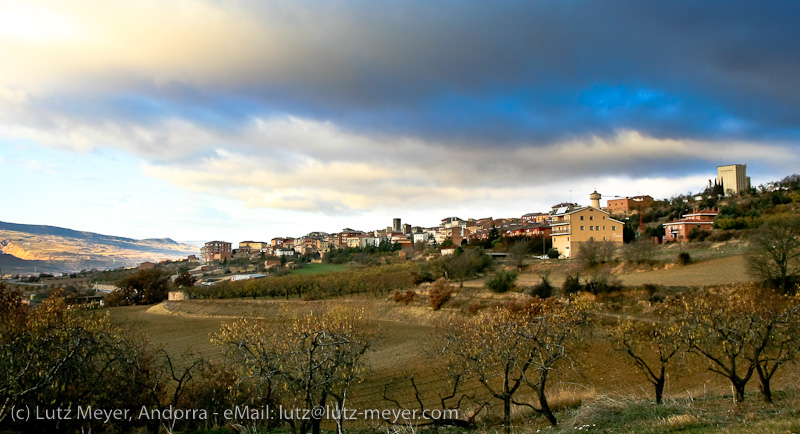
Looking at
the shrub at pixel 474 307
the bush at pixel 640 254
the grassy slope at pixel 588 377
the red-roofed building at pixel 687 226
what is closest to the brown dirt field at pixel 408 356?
the grassy slope at pixel 588 377

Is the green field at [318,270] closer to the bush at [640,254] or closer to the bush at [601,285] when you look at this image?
the bush at [640,254]

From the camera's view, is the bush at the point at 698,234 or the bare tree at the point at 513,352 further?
the bush at the point at 698,234

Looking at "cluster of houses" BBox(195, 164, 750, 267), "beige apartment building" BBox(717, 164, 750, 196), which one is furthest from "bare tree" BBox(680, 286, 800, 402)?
"beige apartment building" BBox(717, 164, 750, 196)

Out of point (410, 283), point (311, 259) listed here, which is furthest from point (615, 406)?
point (311, 259)

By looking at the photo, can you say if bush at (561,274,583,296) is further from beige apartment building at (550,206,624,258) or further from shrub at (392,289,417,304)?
beige apartment building at (550,206,624,258)

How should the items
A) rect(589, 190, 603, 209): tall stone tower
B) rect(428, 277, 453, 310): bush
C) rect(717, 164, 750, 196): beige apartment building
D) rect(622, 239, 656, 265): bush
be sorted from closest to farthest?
rect(622, 239, 656, 265): bush < rect(428, 277, 453, 310): bush < rect(589, 190, 603, 209): tall stone tower < rect(717, 164, 750, 196): beige apartment building

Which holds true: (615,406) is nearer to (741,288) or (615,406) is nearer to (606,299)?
(741,288)

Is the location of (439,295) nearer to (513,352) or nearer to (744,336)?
(513,352)

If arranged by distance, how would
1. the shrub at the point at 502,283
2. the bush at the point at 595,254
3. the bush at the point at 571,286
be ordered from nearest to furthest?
the bush at the point at 571,286, the shrub at the point at 502,283, the bush at the point at 595,254

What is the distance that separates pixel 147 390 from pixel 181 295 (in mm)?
76896

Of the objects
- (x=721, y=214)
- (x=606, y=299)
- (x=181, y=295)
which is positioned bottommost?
(x=181, y=295)

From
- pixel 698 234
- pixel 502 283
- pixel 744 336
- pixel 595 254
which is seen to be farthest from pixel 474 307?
pixel 698 234

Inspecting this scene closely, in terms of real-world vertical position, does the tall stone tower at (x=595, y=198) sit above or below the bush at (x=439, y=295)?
above

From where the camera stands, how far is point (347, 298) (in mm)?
66625
